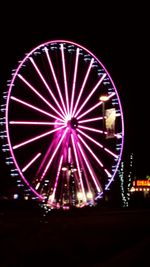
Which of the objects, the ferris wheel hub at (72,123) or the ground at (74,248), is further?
the ferris wheel hub at (72,123)

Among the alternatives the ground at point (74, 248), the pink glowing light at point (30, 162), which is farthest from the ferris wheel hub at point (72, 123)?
the ground at point (74, 248)

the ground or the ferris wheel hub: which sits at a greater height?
the ferris wheel hub

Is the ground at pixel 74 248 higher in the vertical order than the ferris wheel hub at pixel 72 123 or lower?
lower

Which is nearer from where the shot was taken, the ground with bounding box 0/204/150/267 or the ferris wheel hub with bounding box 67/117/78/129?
the ground with bounding box 0/204/150/267

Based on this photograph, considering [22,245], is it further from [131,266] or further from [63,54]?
[63,54]

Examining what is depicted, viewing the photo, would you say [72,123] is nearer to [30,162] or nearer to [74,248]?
[30,162]

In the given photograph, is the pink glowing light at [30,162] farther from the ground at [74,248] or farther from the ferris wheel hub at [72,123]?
the ground at [74,248]

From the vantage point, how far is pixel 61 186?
25812 mm

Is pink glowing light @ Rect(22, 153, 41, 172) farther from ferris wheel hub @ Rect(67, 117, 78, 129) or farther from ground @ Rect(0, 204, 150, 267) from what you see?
ground @ Rect(0, 204, 150, 267)

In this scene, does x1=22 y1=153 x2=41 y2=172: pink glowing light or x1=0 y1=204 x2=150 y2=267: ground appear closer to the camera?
x1=0 y1=204 x2=150 y2=267: ground

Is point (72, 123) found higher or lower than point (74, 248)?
higher

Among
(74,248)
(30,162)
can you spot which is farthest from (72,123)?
(74,248)

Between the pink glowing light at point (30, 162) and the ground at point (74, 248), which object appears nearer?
the ground at point (74, 248)

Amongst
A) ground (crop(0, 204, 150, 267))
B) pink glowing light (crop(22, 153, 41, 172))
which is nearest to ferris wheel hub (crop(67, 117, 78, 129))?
pink glowing light (crop(22, 153, 41, 172))
